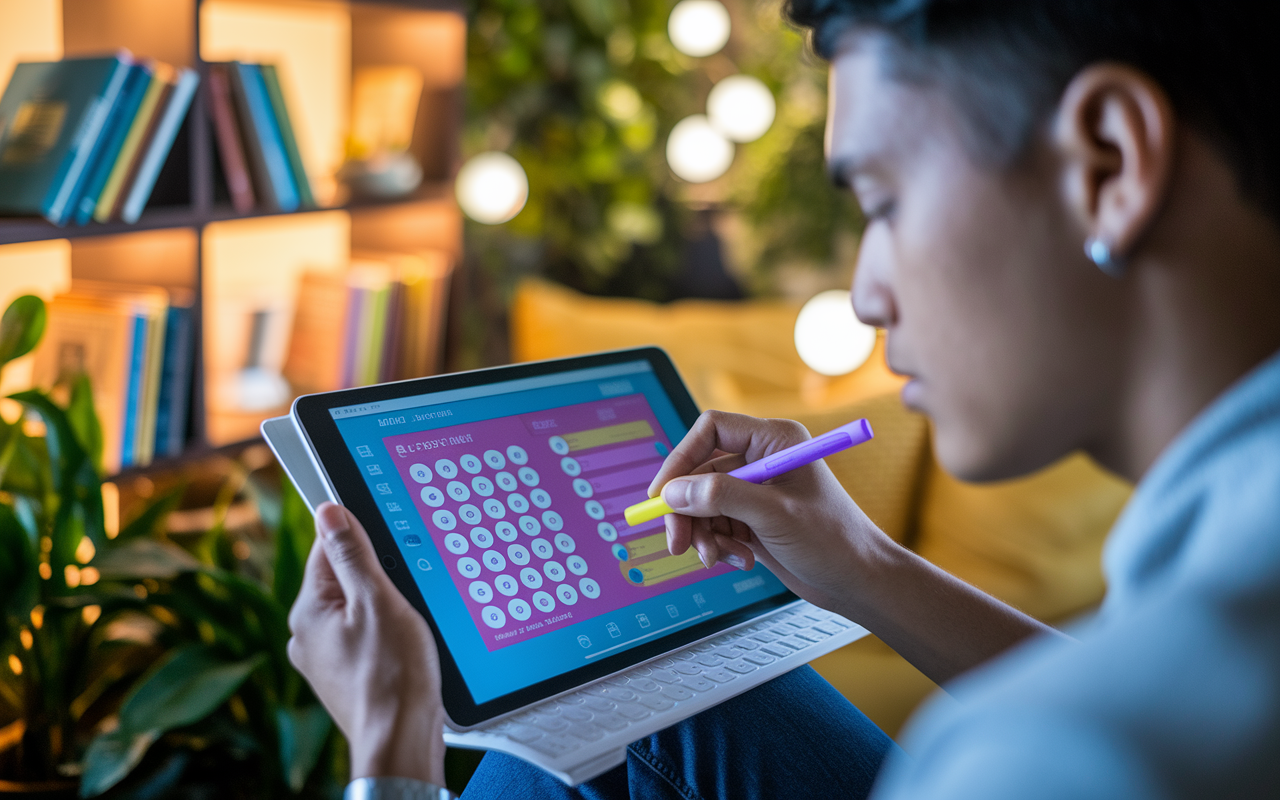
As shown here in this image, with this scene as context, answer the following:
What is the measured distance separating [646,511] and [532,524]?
93 mm

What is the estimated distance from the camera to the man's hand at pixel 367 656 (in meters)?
0.63

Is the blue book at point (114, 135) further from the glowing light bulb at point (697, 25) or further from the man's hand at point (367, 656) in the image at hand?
the glowing light bulb at point (697, 25)

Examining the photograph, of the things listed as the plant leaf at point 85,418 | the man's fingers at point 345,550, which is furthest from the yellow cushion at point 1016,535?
the plant leaf at point 85,418

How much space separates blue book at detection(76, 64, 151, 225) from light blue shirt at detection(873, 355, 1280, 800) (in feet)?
5.01

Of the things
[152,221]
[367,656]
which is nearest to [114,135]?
[152,221]

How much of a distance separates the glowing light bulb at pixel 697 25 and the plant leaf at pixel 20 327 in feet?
7.01

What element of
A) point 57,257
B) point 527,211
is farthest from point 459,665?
point 527,211

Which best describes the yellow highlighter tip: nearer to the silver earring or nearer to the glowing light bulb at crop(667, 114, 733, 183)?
the silver earring

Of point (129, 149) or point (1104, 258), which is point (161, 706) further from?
point (1104, 258)

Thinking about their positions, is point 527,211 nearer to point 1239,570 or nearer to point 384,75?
point 384,75

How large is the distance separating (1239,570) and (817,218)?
9.71 feet

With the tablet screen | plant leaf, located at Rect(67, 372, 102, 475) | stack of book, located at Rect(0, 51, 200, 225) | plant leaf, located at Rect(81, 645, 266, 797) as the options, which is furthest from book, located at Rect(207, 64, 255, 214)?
the tablet screen

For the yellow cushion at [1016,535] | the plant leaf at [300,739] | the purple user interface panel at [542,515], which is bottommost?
the plant leaf at [300,739]

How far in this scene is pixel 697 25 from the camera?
2.94m
